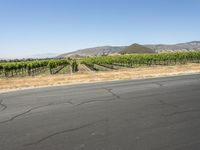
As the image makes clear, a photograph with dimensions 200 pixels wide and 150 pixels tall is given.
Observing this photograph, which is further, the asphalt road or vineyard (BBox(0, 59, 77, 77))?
vineyard (BBox(0, 59, 77, 77))

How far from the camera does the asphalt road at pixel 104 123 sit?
6.01 meters

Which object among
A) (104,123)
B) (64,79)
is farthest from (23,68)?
(104,123)

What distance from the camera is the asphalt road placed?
6012mm

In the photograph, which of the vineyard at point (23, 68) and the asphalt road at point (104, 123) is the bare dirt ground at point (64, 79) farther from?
the vineyard at point (23, 68)

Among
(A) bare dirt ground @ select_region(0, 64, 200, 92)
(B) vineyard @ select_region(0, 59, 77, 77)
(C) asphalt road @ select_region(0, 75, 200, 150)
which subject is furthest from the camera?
(B) vineyard @ select_region(0, 59, 77, 77)

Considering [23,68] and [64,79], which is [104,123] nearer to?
[64,79]

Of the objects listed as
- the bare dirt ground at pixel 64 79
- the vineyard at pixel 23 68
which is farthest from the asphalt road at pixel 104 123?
the vineyard at pixel 23 68

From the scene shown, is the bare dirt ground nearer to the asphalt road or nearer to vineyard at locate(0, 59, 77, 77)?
the asphalt road

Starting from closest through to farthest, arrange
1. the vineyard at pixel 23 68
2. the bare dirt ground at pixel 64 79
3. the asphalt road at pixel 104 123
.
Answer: the asphalt road at pixel 104 123
the bare dirt ground at pixel 64 79
the vineyard at pixel 23 68

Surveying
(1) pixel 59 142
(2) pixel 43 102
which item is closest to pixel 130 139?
(1) pixel 59 142

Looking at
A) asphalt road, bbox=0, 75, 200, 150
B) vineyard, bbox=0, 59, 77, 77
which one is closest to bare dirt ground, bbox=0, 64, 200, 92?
asphalt road, bbox=0, 75, 200, 150

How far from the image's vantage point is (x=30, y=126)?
768 cm

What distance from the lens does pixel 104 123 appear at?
757 centimetres

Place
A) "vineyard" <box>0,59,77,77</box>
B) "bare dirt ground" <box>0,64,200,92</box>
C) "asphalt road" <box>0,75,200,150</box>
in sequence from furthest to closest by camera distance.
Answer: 1. "vineyard" <box>0,59,77,77</box>
2. "bare dirt ground" <box>0,64,200,92</box>
3. "asphalt road" <box>0,75,200,150</box>
